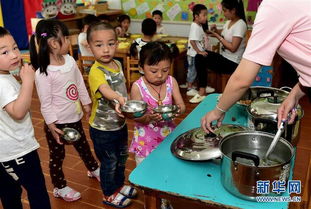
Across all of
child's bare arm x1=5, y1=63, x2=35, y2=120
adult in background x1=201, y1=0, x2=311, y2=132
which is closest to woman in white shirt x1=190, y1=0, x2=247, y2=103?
adult in background x1=201, y1=0, x2=311, y2=132

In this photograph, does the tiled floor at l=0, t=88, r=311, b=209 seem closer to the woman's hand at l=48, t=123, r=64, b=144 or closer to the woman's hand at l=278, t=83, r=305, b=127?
the woman's hand at l=48, t=123, r=64, b=144

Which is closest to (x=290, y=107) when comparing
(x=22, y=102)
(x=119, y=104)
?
(x=119, y=104)

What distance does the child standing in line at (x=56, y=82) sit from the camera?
1883 mm

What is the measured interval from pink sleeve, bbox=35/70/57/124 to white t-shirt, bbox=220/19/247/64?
8.61 ft

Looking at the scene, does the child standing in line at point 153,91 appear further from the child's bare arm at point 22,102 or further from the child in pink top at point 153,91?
the child's bare arm at point 22,102

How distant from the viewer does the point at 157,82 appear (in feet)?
5.85

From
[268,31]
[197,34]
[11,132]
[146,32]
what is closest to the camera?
[268,31]

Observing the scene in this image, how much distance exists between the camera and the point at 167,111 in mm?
1615

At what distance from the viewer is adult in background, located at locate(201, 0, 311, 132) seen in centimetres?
112

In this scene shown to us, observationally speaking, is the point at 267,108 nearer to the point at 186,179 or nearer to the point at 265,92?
the point at 265,92

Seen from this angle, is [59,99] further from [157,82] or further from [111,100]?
[157,82]

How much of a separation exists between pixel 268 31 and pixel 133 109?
2.29ft

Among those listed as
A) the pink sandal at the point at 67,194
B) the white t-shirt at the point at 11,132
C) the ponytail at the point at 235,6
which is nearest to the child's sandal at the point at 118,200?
the pink sandal at the point at 67,194

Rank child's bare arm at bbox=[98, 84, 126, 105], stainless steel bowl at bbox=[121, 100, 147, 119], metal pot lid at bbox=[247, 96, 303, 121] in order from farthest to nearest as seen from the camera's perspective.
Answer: child's bare arm at bbox=[98, 84, 126, 105]
stainless steel bowl at bbox=[121, 100, 147, 119]
metal pot lid at bbox=[247, 96, 303, 121]
